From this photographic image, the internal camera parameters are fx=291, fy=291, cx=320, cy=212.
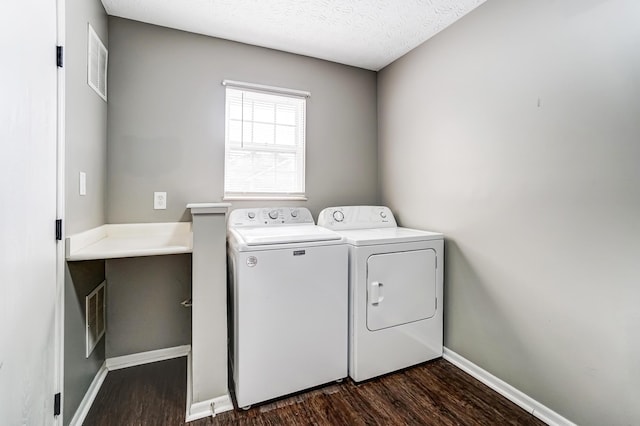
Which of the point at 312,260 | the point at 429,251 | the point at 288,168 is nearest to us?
the point at 312,260

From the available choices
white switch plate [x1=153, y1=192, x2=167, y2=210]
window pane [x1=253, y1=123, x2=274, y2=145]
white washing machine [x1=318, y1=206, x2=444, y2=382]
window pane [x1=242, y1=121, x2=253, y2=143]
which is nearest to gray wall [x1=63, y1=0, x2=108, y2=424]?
white switch plate [x1=153, y1=192, x2=167, y2=210]

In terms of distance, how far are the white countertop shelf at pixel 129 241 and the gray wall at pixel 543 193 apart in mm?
1849

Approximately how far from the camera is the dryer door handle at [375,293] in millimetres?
1872

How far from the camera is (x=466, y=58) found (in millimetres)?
2014

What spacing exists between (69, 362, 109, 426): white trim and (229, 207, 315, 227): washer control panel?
1262 millimetres

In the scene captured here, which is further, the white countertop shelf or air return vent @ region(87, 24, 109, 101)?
air return vent @ region(87, 24, 109, 101)

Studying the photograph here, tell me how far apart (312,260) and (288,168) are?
1.12 m

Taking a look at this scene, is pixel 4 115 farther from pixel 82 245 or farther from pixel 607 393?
pixel 607 393

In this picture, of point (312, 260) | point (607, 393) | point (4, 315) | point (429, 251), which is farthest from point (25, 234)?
point (607, 393)

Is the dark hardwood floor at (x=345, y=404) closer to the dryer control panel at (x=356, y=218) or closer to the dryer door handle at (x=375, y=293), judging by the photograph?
the dryer door handle at (x=375, y=293)

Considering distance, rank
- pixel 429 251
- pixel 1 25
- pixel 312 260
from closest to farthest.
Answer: pixel 1 25
pixel 312 260
pixel 429 251

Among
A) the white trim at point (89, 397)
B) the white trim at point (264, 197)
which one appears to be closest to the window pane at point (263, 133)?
the white trim at point (264, 197)

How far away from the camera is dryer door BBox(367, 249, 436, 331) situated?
→ 1.89 meters

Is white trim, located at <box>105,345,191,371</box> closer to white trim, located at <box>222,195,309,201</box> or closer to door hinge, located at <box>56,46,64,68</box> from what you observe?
white trim, located at <box>222,195,309,201</box>
